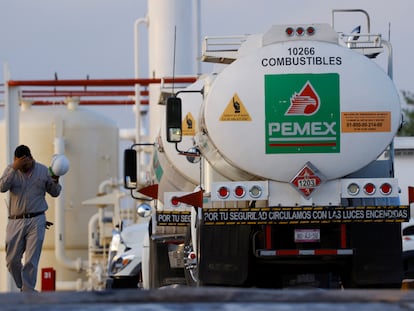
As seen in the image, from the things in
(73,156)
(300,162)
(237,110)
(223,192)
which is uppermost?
(73,156)

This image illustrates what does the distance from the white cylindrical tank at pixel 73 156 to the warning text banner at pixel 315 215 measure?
21029 mm

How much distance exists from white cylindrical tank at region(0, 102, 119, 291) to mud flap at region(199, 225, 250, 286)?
68.0ft

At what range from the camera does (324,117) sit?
1149cm

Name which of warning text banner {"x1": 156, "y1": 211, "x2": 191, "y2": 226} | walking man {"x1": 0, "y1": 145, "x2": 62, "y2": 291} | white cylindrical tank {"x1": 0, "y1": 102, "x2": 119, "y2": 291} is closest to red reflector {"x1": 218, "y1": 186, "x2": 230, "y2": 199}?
warning text banner {"x1": 156, "y1": 211, "x2": 191, "y2": 226}

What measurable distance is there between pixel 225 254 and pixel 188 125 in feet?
12.6

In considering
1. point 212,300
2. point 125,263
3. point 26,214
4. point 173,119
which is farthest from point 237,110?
point 125,263

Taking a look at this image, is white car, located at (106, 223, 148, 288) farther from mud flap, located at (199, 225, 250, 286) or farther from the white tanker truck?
the white tanker truck

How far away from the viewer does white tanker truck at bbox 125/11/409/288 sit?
1145cm

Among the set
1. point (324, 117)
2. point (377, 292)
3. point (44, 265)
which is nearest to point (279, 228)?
point (324, 117)

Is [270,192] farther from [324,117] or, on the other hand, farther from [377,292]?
[377,292]

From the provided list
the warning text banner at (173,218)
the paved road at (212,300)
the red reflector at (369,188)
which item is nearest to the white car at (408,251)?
the warning text banner at (173,218)

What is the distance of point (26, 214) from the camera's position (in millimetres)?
13453

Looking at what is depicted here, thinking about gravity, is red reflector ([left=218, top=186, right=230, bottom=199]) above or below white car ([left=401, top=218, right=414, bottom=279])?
above

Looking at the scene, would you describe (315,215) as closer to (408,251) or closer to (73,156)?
(408,251)
